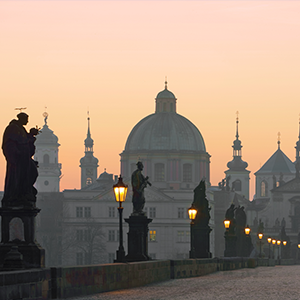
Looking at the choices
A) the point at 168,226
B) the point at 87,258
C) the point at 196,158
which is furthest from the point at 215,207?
the point at 87,258

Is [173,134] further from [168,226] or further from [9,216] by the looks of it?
[9,216]

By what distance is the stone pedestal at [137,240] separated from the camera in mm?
37688

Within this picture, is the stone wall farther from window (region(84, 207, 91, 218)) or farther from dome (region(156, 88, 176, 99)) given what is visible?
dome (region(156, 88, 176, 99))

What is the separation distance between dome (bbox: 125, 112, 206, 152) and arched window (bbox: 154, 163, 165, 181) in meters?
3.34

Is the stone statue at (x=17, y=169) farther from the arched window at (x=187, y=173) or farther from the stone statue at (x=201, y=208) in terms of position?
the arched window at (x=187, y=173)

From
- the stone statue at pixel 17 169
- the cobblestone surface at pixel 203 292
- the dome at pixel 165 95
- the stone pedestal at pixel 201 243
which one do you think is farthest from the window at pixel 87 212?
the stone statue at pixel 17 169

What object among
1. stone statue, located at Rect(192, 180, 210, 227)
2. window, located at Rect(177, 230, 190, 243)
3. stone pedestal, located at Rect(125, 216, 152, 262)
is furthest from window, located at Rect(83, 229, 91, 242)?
stone pedestal, located at Rect(125, 216, 152, 262)

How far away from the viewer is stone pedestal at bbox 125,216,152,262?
37.7m

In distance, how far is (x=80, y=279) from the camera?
76.2ft

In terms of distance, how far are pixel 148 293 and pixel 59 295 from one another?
165 inches

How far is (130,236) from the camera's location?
3803cm

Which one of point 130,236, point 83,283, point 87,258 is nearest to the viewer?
point 83,283

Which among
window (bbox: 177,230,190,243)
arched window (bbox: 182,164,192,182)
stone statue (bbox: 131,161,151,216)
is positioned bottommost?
window (bbox: 177,230,190,243)

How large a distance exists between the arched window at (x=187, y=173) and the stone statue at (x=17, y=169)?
5906 inches
